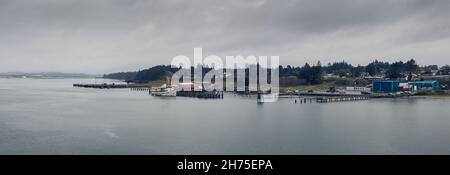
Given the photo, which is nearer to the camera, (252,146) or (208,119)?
(252,146)

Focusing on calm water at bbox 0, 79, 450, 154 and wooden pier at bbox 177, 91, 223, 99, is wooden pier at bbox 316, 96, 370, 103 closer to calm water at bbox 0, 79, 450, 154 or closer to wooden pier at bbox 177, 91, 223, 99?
wooden pier at bbox 177, 91, 223, 99

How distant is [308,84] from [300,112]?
1047 inches

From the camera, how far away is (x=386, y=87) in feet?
133

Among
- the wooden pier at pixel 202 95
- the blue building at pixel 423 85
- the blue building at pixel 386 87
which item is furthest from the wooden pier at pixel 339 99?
the wooden pier at pixel 202 95

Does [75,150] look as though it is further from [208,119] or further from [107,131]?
[208,119]

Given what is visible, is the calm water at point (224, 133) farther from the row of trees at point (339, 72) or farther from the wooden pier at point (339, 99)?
the row of trees at point (339, 72)

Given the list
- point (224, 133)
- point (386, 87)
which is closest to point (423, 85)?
point (386, 87)

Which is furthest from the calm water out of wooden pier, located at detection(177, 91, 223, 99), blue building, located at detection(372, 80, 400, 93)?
blue building, located at detection(372, 80, 400, 93)

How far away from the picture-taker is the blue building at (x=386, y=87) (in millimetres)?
40281

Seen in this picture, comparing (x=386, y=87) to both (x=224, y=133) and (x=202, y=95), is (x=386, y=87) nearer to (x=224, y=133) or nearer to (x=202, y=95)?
(x=202, y=95)
